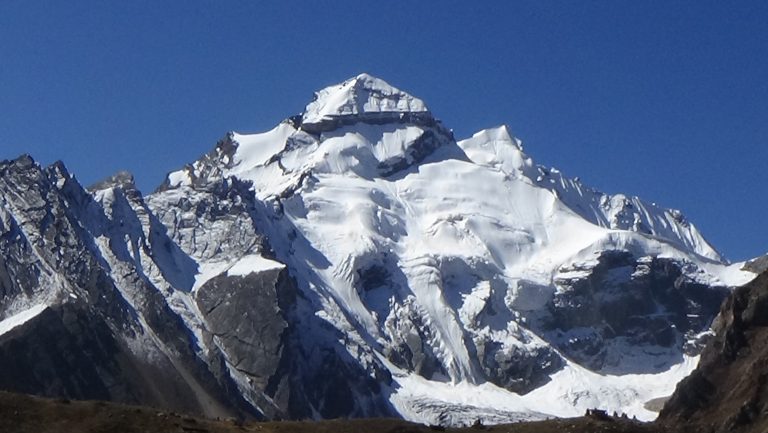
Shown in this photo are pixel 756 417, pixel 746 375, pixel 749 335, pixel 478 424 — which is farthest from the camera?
pixel 749 335

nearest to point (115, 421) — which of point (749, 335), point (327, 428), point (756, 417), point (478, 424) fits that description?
point (327, 428)

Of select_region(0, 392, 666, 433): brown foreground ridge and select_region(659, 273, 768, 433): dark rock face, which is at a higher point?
select_region(659, 273, 768, 433): dark rock face

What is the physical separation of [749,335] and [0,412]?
9790 cm

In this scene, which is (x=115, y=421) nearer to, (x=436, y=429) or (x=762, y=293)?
(x=436, y=429)

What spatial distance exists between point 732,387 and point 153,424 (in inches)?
3047

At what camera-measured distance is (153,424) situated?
12681 cm

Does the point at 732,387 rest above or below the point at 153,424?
above

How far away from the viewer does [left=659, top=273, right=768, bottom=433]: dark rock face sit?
529 feet

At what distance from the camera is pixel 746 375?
594 ft

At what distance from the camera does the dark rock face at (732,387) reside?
529 ft

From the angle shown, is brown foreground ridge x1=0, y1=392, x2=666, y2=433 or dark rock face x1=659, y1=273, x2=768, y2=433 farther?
dark rock face x1=659, y1=273, x2=768, y2=433

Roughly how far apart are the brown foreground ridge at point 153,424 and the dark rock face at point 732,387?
25274mm

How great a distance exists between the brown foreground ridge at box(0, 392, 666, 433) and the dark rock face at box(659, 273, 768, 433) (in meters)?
25.3

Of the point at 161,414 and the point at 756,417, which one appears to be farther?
the point at 756,417
